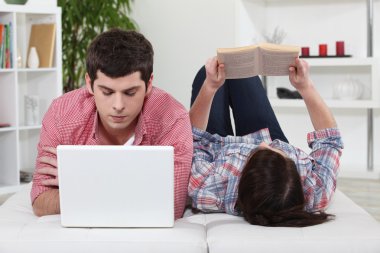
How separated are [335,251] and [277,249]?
15cm

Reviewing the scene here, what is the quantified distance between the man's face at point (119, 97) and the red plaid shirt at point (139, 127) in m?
0.11

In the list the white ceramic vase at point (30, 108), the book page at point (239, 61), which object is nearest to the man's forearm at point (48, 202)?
the book page at point (239, 61)

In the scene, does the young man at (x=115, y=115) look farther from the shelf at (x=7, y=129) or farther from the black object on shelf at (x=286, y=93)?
the black object on shelf at (x=286, y=93)

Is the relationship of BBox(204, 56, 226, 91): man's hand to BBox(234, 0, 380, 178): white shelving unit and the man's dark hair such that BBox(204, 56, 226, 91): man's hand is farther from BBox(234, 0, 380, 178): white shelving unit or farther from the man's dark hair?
BBox(234, 0, 380, 178): white shelving unit

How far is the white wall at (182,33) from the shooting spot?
5531mm

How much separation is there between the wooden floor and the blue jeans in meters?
1.12

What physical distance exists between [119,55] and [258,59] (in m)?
0.51

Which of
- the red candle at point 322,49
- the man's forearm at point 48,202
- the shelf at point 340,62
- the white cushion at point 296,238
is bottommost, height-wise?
the white cushion at point 296,238

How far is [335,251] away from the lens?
197 centimetres

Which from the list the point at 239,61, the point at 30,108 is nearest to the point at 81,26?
the point at 30,108

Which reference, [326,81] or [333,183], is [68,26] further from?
[333,183]

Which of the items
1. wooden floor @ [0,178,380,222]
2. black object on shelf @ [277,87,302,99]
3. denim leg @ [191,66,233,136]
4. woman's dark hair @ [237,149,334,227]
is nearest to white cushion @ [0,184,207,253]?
woman's dark hair @ [237,149,334,227]

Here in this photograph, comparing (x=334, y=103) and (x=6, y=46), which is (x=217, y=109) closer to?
(x=6, y=46)

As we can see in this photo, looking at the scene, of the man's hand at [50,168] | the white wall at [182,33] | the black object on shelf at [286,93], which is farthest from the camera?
the white wall at [182,33]
